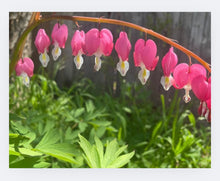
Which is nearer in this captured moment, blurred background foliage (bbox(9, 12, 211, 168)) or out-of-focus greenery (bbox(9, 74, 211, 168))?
blurred background foliage (bbox(9, 12, 211, 168))

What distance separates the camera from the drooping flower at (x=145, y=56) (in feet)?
4.23

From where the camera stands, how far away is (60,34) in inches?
53.7

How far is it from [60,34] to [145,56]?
0.38 metres

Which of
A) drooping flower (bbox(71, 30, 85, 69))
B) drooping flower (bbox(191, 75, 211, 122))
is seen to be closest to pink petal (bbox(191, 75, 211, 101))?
drooping flower (bbox(191, 75, 211, 122))

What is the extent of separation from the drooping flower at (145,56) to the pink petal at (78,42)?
0.23 metres

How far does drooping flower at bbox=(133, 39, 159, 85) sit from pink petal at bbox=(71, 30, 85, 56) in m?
0.23

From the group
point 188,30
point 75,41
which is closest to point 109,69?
point 75,41

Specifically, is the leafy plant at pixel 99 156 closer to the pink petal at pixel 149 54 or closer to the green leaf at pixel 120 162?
the green leaf at pixel 120 162

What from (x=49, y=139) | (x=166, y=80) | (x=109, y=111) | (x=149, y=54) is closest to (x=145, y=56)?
(x=149, y=54)

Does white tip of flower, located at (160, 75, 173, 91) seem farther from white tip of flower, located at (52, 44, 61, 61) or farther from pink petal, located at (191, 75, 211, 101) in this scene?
white tip of flower, located at (52, 44, 61, 61)

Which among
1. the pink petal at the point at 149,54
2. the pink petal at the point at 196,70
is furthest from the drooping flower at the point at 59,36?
the pink petal at the point at 196,70

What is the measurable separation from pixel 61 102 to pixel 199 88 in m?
0.93

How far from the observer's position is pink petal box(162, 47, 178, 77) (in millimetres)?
1281

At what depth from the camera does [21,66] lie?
1420 mm
